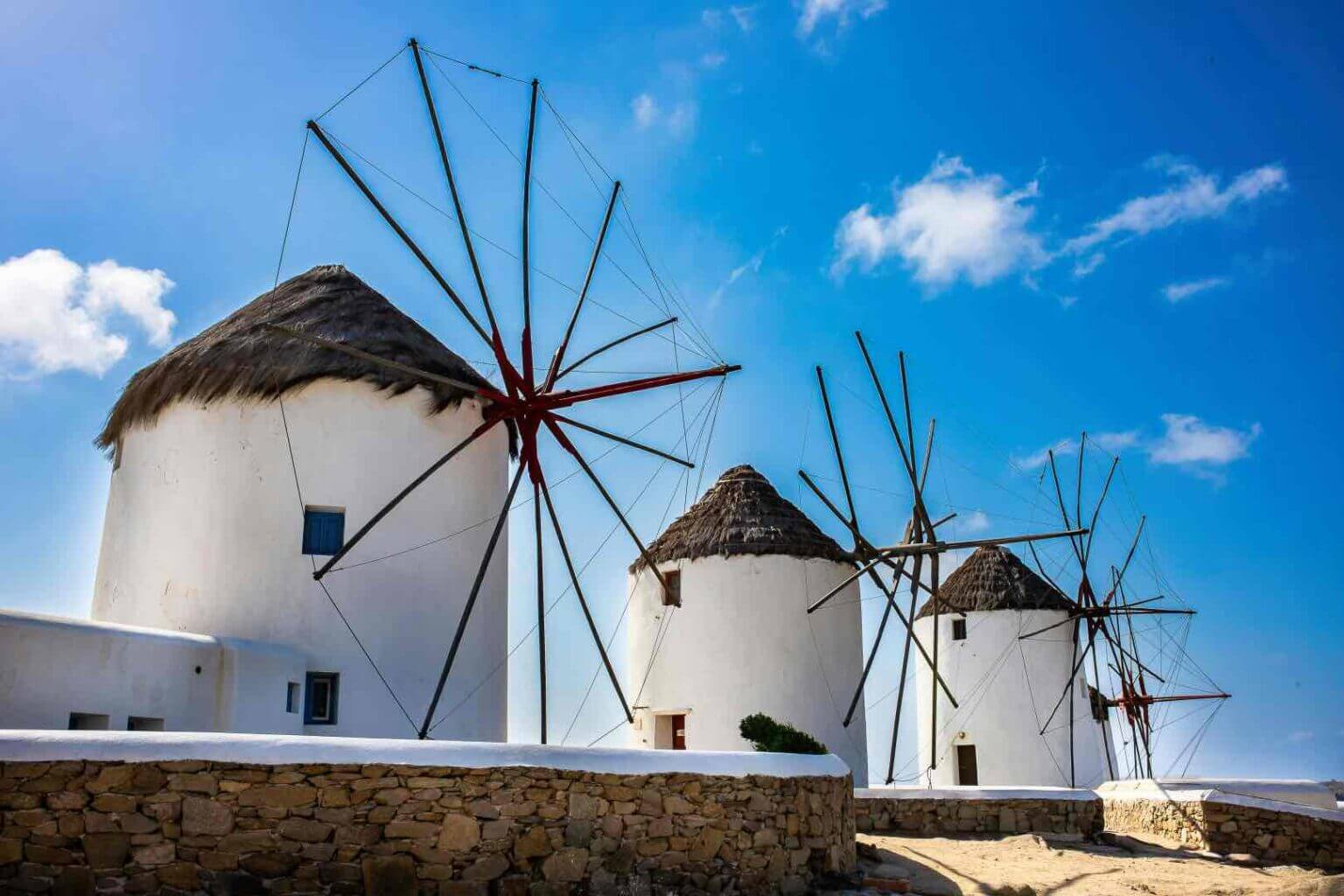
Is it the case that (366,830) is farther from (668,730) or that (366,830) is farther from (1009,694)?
(1009,694)

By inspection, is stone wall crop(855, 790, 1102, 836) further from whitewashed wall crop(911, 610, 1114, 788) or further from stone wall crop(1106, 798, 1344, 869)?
whitewashed wall crop(911, 610, 1114, 788)

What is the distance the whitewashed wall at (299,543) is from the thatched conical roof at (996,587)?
14.5 m

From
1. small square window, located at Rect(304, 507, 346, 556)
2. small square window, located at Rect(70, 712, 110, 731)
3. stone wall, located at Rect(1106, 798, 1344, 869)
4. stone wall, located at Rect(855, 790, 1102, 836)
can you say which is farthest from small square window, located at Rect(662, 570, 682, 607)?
small square window, located at Rect(70, 712, 110, 731)

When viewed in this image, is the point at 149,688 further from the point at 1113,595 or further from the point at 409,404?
the point at 1113,595

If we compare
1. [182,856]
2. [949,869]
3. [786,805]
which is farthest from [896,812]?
[182,856]

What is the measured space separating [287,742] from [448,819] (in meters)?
1.31

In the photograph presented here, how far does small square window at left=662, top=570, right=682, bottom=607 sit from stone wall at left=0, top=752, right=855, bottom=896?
30.1ft

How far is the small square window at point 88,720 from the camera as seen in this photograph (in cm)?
1111

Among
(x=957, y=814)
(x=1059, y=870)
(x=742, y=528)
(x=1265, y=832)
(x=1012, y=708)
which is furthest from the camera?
(x=1012, y=708)

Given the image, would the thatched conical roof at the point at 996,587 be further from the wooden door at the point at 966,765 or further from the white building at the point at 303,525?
the white building at the point at 303,525

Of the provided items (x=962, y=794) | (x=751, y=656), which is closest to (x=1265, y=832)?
(x=962, y=794)

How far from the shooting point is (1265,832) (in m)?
17.8

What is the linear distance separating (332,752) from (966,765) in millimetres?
20645

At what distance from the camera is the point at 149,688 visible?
11.8 meters
